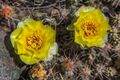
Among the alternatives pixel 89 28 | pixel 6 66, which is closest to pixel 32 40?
pixel 6 66

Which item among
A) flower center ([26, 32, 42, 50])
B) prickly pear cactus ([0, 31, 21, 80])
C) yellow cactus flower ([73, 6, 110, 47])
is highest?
yellow cactus flower ([73, 6, 110, 47])

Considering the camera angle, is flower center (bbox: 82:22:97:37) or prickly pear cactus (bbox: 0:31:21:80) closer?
flower center (bbox: 82:22:97:37)

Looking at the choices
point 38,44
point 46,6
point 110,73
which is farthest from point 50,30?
point 110,73

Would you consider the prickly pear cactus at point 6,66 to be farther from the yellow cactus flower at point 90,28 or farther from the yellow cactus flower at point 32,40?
the yellow cactus flower at point 90,28

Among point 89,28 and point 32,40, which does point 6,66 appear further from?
point 89,28

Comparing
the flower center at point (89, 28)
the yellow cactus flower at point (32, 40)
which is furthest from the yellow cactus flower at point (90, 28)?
the yellow cactus flower at point (32, 40)

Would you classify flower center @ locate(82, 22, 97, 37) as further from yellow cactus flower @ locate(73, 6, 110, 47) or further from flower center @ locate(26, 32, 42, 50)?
flower center @ locate(26, 32, 42, 50)

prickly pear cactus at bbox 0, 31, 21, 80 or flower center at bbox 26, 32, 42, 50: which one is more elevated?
flower center at bbox 26, 32, 42, 50

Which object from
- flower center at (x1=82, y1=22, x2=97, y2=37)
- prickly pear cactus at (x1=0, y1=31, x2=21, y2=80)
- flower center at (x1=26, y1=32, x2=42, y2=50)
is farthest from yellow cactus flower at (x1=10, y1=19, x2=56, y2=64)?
flower center at (x1=82, y1=22, x2=97, y2=37)
